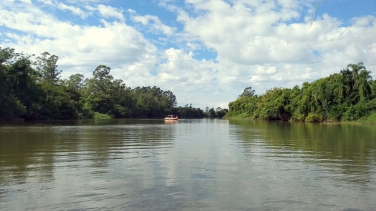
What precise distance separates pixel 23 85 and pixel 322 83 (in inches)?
2361

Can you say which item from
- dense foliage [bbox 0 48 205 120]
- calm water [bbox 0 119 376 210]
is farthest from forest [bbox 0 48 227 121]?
calm water [bbox 0 119 376 210]

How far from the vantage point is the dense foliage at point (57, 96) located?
62.2 m

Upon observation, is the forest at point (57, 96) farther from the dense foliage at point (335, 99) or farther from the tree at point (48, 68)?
the dense foliage at point (335, 99)

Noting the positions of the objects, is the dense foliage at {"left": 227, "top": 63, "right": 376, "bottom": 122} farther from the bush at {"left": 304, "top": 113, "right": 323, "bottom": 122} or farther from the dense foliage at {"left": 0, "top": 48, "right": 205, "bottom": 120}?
the dense foliage at {"left": 0, "top": 48, "right": 205, "bottom": 120}

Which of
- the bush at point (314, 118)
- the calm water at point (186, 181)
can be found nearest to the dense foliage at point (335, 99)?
the bush at point (314, 118)

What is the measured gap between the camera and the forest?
204 ft

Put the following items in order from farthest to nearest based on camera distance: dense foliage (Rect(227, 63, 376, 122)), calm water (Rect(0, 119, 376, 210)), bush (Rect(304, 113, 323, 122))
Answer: bush (Rect(304, 113, 323, 122)) → dense foliage (Rect(227, 63, 376, 122)) → calm water (Rect(0, 119, 376, 210))

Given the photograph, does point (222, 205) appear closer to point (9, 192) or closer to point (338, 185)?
point (338, 185)

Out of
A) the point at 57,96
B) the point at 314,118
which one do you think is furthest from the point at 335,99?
the point at 57,96

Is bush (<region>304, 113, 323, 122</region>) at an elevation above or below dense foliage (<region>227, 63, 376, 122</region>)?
below

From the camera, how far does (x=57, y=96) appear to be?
8144 cm

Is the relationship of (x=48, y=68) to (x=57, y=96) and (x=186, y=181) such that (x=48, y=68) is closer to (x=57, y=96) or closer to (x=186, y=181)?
(x=57, y=96)

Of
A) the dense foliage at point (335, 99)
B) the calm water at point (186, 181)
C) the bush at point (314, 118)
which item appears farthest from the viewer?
the bush at point (314, 118)

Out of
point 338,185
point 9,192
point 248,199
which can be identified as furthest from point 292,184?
point 9,192
